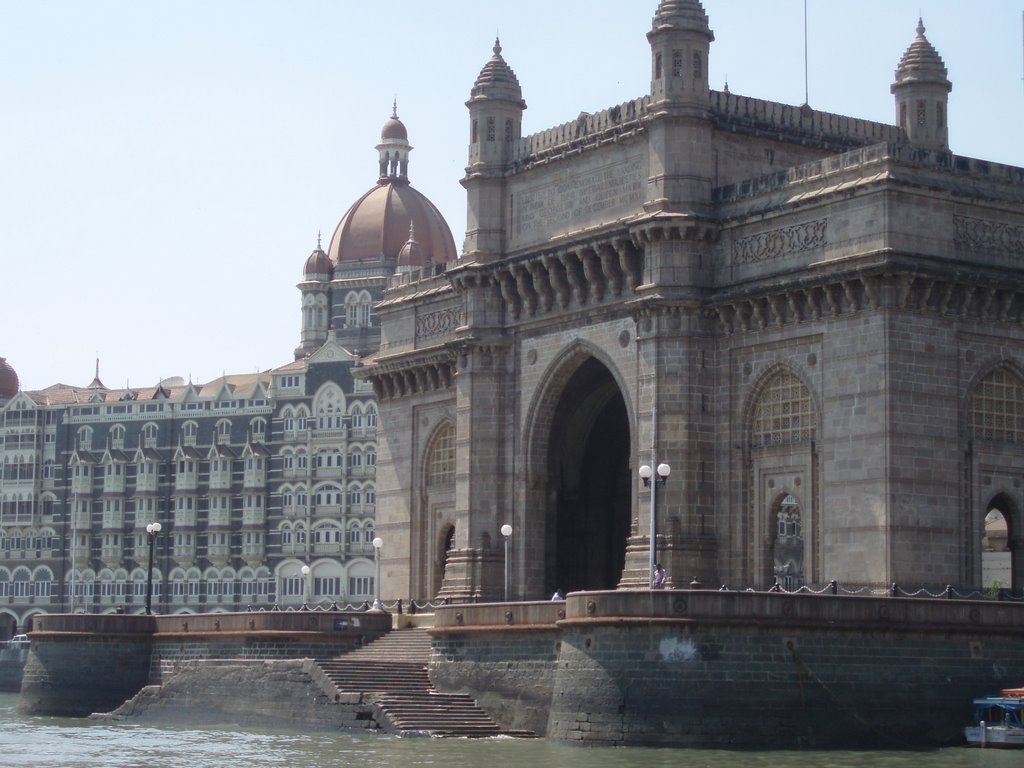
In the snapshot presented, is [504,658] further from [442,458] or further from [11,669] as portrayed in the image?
[11,669]

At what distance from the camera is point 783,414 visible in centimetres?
6044

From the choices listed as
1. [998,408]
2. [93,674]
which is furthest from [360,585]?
[998,408]

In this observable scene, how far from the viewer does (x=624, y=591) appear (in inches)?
2013

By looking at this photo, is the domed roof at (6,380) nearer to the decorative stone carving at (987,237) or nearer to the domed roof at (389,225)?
the domed roof at (389,225)

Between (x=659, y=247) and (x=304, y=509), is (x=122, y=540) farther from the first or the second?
(x=659, y=247)

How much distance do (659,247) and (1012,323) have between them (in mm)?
10597

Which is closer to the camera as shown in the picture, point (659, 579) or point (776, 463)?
point (659, 579)

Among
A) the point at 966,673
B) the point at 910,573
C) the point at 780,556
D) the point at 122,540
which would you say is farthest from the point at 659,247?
the point at 122,540

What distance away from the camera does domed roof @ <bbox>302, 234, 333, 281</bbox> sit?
148 meters

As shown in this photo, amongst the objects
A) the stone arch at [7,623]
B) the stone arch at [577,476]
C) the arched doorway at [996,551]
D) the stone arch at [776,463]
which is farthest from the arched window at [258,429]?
the stone arch at [776,463]

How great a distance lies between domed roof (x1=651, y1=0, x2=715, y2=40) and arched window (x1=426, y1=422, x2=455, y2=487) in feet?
63.1

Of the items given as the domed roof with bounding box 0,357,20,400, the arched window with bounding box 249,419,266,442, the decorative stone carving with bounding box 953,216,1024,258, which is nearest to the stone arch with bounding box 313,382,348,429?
the arched window with bounding box 249,419,266,442

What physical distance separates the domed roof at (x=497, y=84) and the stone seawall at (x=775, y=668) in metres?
24.3

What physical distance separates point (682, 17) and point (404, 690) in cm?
2201
